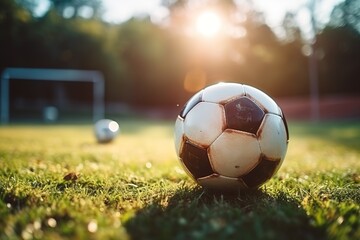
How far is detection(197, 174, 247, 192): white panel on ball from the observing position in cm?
263

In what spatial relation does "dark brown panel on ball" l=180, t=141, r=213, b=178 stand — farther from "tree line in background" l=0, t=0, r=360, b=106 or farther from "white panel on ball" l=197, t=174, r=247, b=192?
"tree line in background" l=0, t=0, r=360, b=106

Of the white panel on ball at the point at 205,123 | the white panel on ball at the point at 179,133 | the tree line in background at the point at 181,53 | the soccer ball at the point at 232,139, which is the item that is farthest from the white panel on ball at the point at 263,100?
the tree line in background at the point at 181,53

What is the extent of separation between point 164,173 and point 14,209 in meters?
1.81

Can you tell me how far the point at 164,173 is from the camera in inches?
148

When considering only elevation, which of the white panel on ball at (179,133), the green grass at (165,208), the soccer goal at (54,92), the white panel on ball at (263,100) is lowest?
the soccer goal at (54,92)

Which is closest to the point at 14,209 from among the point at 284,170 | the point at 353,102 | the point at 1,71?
the point at 284,170

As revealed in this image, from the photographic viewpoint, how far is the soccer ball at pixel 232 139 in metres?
2.55

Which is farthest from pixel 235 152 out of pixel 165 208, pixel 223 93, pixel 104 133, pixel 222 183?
pixel 104 133

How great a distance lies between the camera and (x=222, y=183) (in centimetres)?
266

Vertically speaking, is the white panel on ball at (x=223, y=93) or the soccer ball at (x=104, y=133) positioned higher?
the white panel on ball at (x=223, y=93)

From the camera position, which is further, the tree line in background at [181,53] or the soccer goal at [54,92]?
the tree line in background at [181,53]

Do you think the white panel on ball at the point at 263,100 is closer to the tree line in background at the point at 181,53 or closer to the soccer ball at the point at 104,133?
the soccer ball at the point at 104,133

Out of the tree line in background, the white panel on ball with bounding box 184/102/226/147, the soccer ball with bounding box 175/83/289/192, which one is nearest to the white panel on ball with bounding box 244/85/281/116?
the soccer ball with bounding box 175/83/289/192

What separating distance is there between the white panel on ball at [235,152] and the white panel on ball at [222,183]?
0.08m
